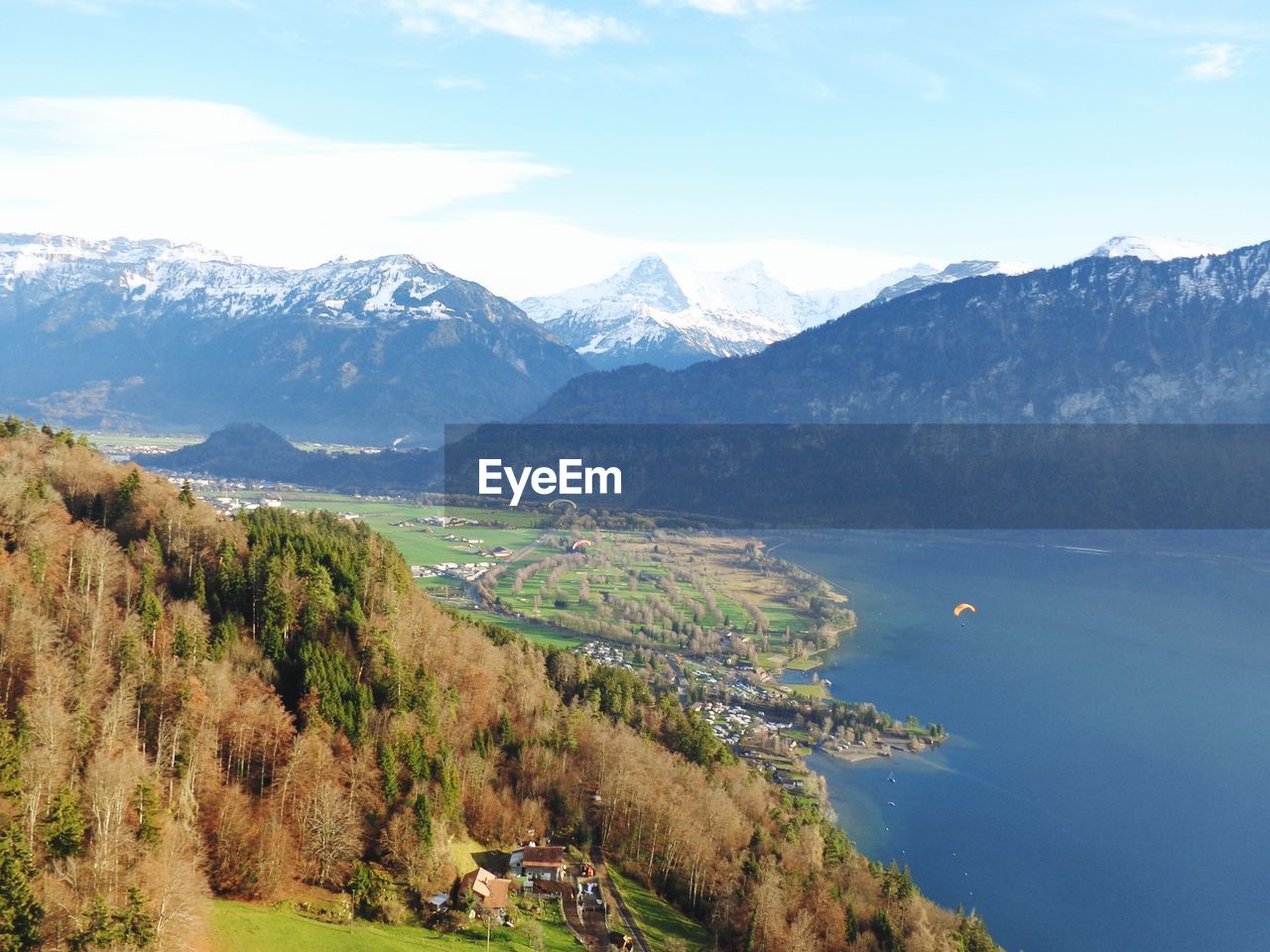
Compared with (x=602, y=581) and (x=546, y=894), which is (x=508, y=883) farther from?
(x=602, y=581)

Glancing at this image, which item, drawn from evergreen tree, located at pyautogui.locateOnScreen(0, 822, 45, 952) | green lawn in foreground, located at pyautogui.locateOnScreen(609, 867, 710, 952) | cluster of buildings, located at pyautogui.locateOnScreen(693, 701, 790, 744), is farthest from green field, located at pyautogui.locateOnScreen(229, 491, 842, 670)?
evergreen tree, located at pyautogui.locateOnScreen(0, 822, 45, 952)

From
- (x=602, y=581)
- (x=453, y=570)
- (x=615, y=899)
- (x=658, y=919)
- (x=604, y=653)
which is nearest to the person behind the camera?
(x=658, y=919)

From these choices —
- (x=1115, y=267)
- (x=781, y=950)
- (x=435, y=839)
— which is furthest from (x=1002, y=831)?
(x=1115, y=267)

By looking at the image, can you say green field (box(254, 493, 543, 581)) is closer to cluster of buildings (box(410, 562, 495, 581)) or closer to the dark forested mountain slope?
cluster of buildings (box(410, 562, 495, 581))

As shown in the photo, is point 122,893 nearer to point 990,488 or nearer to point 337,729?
point 337,729

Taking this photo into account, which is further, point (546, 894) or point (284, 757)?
point (546, 894)

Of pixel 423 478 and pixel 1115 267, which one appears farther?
pixel 1115 267

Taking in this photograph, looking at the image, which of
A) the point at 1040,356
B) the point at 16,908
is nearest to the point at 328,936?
the point at 16,908
